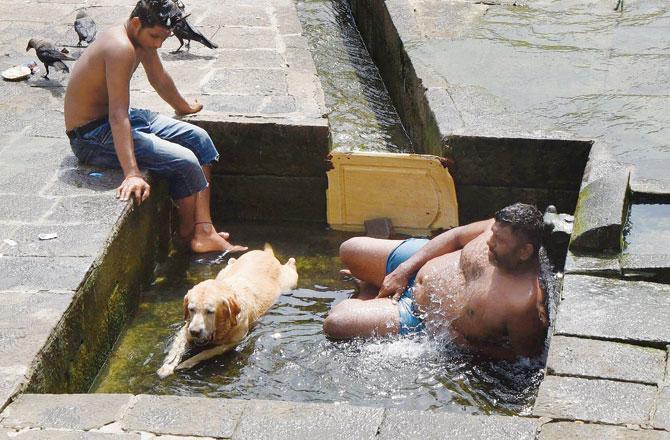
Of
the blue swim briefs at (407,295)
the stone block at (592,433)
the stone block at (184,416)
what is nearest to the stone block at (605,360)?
the stone block at (592,433)

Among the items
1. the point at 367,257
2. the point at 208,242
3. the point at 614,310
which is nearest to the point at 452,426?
the point at 614,310

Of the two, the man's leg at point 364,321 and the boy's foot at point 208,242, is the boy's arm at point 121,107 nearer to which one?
the boy's foot at point 208,242

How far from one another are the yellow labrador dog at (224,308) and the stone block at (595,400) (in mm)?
1841

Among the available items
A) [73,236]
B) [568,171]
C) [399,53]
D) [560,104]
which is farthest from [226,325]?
[399,53]

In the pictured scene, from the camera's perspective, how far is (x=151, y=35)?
629 centimetres

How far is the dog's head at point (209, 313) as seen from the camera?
5.17 m

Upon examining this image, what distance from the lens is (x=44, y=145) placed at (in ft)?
22.7

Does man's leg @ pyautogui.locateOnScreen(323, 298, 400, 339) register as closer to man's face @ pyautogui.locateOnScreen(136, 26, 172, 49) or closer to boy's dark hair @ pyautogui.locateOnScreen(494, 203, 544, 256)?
boy's dark hair @ pyautogui.locateOnScreen(494, 203, 544, 256)

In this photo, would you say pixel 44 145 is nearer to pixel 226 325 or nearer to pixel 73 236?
pixel 73 236

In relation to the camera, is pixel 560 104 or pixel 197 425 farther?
pixel 560 104

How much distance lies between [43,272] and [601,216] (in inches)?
122

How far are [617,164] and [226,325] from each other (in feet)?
9.46

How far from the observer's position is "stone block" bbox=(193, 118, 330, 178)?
23.4 ft

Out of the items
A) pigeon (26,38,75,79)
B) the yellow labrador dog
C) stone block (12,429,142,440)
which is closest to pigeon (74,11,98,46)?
pigeon (26,38,75,79)
